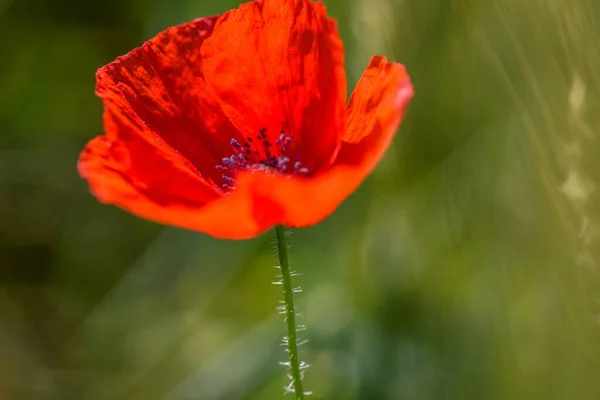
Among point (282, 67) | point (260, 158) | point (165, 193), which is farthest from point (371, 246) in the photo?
point (165, 193)

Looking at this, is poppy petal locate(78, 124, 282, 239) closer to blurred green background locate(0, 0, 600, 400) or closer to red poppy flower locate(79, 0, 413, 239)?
red poppy flower locate(79, 0, 413, 239)

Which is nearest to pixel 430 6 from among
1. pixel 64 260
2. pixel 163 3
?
pixel 163 3

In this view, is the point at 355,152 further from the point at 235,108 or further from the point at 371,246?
the point at 371,246

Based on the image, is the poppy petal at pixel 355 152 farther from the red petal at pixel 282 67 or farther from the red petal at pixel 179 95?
the red petal at pixel 179 95

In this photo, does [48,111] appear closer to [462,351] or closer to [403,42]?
[403,42]

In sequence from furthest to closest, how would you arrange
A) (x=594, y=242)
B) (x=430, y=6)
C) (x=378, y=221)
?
(x=378, y=221) < (x=430, y=6) < (x=594, y=242)

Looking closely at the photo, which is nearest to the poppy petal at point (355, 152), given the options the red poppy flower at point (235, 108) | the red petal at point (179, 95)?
the red poppy flower at point (235, 108)
